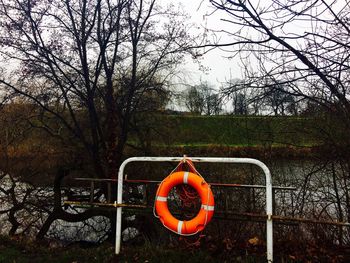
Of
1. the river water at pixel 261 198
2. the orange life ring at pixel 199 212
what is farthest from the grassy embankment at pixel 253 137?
the orange life ring at pixel 199 212

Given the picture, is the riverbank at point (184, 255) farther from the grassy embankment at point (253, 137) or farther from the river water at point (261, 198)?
the grassy embankment at point (253, 137)

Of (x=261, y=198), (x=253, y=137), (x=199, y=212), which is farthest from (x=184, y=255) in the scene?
(x=253, y=137)

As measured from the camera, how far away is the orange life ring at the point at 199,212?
10.7 feet

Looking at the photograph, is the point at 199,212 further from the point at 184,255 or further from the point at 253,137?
the point at 253,137

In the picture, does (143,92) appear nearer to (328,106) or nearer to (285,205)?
(285,205)

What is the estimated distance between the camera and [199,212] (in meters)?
3.37

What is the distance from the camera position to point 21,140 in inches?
371

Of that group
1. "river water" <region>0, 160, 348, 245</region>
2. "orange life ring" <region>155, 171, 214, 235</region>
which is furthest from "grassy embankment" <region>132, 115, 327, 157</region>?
"orange life ring" <region>155, 171, 214, 235</region>

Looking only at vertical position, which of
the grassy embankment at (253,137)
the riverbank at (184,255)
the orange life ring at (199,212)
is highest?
the grassy embankment at (253,137)

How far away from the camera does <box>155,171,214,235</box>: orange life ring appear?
128 inches

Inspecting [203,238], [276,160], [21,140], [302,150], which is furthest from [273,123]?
[21,140]

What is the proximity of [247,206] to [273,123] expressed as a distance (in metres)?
1.53

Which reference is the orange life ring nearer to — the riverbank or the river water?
the riverbank

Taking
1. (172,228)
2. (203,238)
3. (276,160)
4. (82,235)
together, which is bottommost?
(82,235)
